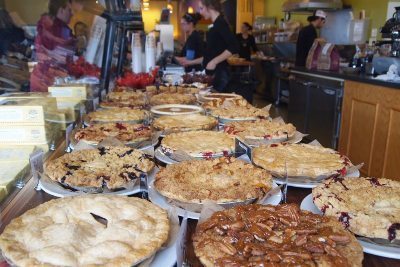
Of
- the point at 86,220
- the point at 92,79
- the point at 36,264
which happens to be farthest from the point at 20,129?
A: the point at 92,79

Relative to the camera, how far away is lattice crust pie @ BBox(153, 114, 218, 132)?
6.41ft

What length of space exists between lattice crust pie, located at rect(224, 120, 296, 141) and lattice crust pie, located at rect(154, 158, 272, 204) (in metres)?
0.44

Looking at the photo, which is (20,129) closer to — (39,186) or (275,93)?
(39,186)

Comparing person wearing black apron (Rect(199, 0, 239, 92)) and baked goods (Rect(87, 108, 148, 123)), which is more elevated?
person wearing black apron (Rect(199, 0, 239, 92))

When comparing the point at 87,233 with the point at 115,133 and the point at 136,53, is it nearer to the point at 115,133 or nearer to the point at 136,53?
the point at 115,133

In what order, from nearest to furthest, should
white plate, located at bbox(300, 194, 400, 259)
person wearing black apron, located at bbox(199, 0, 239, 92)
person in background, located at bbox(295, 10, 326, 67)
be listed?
white plate, located at bbox(300, 194, 400, 259)
person wearing black apron, located at bbox(199, 0, 239, 92)
person in background, located at bbox(295, 10, 326, 67)

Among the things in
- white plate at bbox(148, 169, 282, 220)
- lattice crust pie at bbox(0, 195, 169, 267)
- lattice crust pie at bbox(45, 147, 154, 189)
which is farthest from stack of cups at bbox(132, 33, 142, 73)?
lattice crust pie at bbox(0, 195, 169, 267)

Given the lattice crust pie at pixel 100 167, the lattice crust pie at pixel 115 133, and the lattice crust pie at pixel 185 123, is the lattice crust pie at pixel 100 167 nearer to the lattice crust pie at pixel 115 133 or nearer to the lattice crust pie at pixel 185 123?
the lattice crust pie at pixel 115 133

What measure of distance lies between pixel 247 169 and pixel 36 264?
760mm

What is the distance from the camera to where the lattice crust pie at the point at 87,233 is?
800 millimetres

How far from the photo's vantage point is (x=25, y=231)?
900 millimetres

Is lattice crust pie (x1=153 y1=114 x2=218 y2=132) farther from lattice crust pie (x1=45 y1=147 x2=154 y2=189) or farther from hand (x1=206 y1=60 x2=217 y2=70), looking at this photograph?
hand (x1=206 y1=60 x2=217 y2=70)

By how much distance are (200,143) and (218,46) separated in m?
3.47

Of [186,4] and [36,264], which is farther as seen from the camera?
[186,4]
